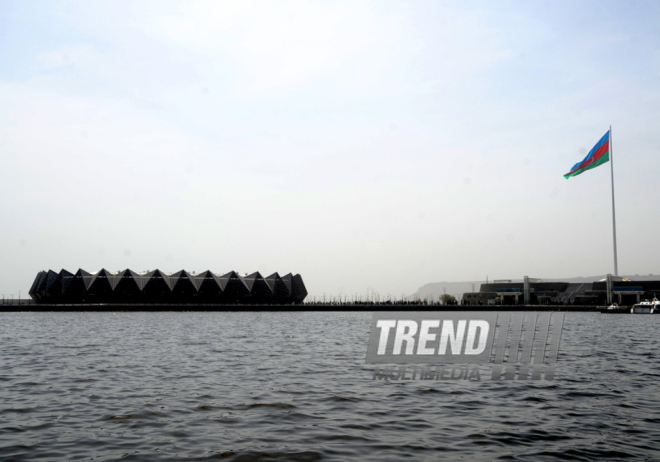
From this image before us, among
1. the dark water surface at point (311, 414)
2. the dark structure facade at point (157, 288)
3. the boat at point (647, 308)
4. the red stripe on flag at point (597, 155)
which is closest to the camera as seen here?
the dark water surface at point (311, 414)

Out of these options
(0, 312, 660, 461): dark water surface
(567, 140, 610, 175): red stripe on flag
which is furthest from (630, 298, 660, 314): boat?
(0, 312, 660, 461): dark water surface

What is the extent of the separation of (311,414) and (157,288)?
15834 centimetres

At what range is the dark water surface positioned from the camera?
1043cm

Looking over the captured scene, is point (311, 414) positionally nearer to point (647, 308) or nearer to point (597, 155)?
point (597, 155)

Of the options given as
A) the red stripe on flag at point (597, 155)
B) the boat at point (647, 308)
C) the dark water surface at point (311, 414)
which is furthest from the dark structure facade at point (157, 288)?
the dark water surface at point (311, 414)

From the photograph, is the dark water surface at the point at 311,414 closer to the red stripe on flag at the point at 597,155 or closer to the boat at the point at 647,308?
the red stripe on flag at the point at 597,155

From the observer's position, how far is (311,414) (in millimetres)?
13625

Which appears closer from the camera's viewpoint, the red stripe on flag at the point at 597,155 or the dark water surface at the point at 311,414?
the dark water surface at the point at 311,414

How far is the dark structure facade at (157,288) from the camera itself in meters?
158

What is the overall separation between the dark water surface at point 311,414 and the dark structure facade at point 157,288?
144991 millimetres

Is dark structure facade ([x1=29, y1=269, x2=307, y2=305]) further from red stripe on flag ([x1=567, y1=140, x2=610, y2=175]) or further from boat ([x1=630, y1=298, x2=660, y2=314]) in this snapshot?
red stripe on flag ([x1=567, y1=140, x2=610, y2=175])

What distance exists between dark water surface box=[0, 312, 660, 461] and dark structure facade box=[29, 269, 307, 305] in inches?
5708

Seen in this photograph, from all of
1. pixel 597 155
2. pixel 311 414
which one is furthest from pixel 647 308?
pixel 311 414

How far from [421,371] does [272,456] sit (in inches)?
467
